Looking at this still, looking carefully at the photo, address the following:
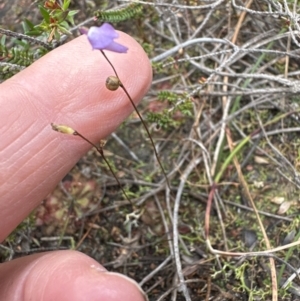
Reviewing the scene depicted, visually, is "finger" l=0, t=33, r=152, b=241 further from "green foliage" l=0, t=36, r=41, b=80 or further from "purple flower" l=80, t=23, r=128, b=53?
"purple flower" l=80, t=23, r=128, b=53

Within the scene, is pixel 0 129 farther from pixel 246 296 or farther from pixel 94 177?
pixel 246 296

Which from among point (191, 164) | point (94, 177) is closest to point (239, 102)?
point (191, 164)

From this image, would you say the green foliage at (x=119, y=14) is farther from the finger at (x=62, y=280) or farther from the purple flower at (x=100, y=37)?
the finger at (x=62, y=280)

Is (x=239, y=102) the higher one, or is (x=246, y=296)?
(x=239, y=102)

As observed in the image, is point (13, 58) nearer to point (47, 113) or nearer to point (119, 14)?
point (47, 113)

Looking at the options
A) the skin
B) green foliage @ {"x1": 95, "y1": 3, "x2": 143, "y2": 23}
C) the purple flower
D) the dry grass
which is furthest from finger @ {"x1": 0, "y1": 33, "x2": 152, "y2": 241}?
the purple flower

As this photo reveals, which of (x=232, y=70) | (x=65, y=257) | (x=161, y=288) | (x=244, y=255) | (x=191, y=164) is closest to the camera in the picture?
(x=65, y=257)
